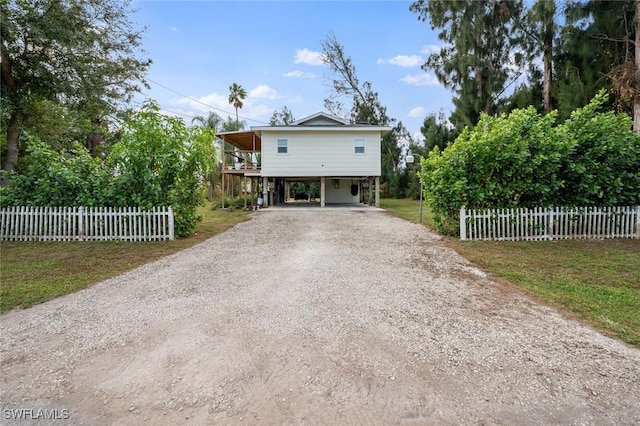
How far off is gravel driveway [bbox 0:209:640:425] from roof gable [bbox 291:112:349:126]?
16946 mm

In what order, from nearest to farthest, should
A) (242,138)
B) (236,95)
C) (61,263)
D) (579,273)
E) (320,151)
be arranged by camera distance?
(579,273) → (61,263) → (320,151) → (242,138) → (236,95)

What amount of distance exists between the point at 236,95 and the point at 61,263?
36.8 meters

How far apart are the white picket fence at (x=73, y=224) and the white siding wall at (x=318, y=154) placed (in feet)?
37.6

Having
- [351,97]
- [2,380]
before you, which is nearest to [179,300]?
[2,380]

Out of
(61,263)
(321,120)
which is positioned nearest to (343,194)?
(321,120)

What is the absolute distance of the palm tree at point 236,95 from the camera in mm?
38938

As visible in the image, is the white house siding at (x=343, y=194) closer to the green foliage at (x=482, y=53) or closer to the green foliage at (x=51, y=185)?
the green foliage at (x=482, y=53)

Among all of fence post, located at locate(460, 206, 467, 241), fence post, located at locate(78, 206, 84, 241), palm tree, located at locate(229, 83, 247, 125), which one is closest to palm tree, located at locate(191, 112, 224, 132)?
palm tree, located at locate(229, 83, 247, 125)

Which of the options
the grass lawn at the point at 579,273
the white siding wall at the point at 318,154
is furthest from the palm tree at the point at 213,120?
the grass lawn at the point at 579,273

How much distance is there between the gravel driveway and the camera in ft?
6.94

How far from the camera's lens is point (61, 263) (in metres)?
6.13

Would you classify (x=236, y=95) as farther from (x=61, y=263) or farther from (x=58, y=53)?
(x=61, y=263)

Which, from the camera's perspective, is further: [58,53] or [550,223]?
[58,53]

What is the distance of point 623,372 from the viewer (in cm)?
251
